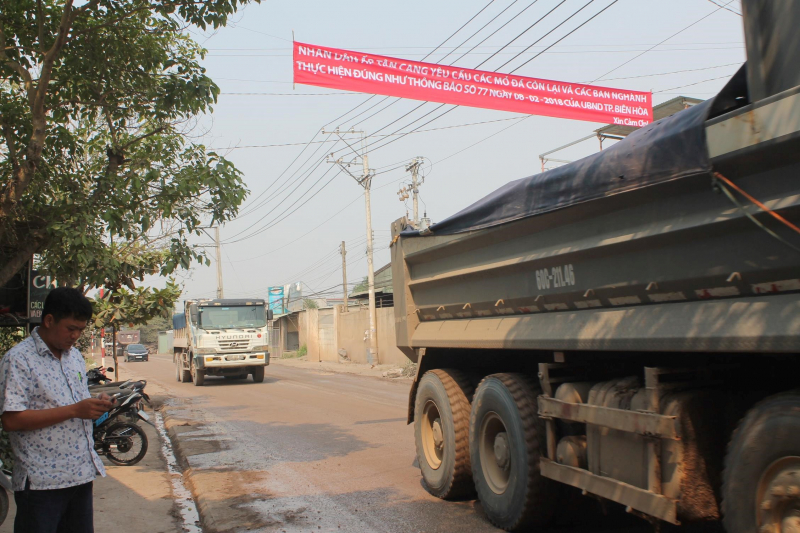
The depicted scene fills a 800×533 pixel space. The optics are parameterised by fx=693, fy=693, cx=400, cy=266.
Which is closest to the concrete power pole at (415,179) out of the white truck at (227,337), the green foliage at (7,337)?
the white truck at (227,337)

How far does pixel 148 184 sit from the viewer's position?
720cm

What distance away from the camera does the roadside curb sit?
18.9ft

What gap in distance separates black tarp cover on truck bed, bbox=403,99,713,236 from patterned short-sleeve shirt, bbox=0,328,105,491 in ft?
9.87

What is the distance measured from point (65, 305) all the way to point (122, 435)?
6.24 m

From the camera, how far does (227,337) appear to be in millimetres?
21172

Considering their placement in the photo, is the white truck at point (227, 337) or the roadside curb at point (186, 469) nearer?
the roadside curb at point (186, 469)

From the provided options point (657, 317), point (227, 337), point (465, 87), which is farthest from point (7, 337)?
point (657, 317)

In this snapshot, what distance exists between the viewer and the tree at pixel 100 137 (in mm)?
6828

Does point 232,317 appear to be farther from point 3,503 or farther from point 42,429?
point 42,429

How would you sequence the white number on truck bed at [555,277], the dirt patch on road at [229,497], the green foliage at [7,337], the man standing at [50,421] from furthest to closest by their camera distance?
the green foliage at [7,337], the dirt patch on road at [229,497], the white number on truck bed at [555,277], the man standing at [50,421]

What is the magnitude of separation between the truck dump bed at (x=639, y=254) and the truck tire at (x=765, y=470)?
11.6 inches

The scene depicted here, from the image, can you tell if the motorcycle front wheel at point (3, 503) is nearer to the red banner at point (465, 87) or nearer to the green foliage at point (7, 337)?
the red banner at point (465, 87)

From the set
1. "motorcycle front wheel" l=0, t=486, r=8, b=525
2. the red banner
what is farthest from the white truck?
"motorcycle front wheel" l=0, t=486, r=8, b=525

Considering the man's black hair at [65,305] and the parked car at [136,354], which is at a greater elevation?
the man's black hair at [65,305]
